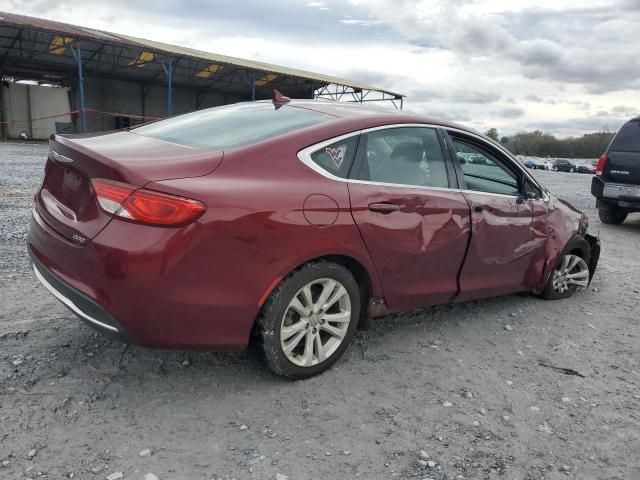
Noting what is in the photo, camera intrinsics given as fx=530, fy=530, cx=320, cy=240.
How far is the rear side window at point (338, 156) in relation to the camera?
287 centimetres

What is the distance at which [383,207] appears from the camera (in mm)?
3025

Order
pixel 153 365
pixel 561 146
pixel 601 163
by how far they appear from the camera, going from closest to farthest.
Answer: pixel 153 365
pixel 601 163
pixel 561 146

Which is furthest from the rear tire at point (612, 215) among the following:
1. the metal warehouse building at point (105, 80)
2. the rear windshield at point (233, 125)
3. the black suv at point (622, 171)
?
the metal warehouse building at point (105, 80)

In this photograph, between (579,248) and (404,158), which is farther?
(579,248)

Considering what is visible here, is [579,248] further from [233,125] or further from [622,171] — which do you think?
[622,171]

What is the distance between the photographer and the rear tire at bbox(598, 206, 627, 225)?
954 cm

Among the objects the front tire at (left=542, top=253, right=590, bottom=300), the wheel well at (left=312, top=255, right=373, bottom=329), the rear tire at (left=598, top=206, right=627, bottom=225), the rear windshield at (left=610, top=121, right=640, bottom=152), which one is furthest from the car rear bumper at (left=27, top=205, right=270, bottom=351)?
the rear tire at (left=598, top=206, right=627, bottom=225)

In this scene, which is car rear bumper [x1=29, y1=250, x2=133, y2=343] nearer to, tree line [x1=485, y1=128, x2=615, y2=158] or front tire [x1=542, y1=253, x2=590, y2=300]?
front tire [x1=542, y1=253, x2=590, y2=300]

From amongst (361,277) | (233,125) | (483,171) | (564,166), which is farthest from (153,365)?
(564,166)

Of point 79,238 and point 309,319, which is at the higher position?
point 79,238

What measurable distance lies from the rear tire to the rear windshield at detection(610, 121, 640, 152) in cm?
128

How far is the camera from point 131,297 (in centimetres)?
233

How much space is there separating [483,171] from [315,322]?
185 centimetres

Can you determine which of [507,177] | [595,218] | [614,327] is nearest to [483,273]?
[507,177]
